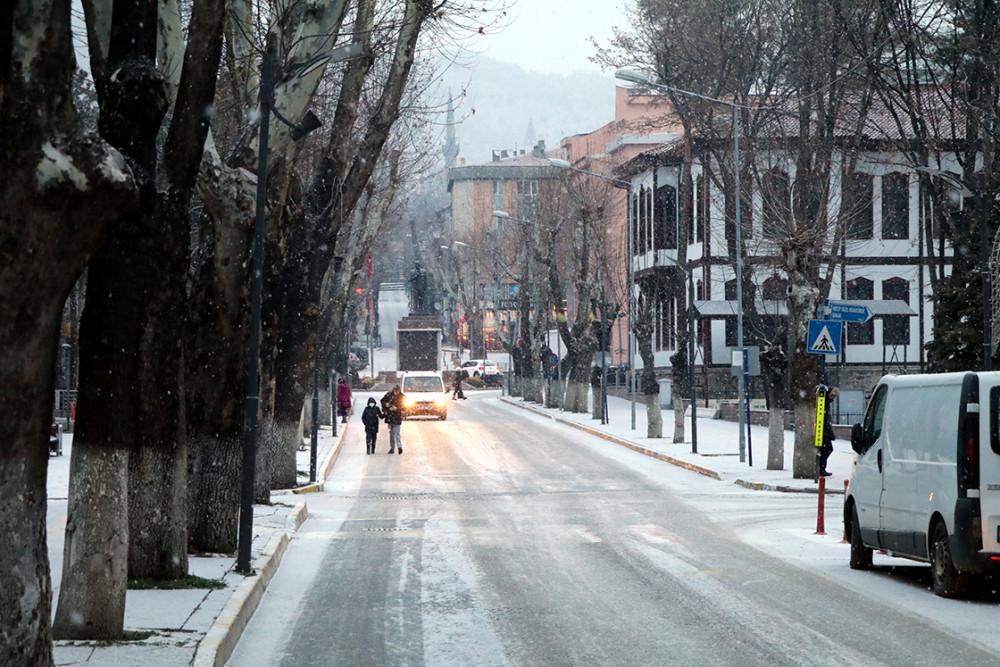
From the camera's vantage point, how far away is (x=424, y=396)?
5559 centimetres

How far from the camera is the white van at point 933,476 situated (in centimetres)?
1224

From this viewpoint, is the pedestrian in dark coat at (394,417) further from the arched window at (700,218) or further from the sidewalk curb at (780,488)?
the arched window at (700,218)

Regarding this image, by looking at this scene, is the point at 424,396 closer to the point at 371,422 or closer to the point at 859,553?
the point at 371,422

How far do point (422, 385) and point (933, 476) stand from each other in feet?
142

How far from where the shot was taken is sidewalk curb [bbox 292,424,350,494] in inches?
1023

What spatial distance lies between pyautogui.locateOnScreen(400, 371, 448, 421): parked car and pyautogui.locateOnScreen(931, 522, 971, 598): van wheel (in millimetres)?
42409

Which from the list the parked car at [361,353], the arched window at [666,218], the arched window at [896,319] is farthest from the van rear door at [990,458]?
the parked car at [361,353]

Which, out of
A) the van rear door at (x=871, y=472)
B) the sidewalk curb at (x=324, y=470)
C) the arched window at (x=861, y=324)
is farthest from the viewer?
the arched window at (x=861, y=324)

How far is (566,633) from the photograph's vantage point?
1067cm

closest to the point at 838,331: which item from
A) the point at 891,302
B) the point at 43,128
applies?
the point at 43,128

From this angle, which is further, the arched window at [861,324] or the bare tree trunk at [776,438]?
the arched window at [861,324]

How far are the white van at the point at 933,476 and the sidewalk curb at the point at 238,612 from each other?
584 centimetres

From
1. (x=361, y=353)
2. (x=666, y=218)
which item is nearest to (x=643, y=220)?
(x=666, y=218)

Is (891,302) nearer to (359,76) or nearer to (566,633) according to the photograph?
(359,76)
